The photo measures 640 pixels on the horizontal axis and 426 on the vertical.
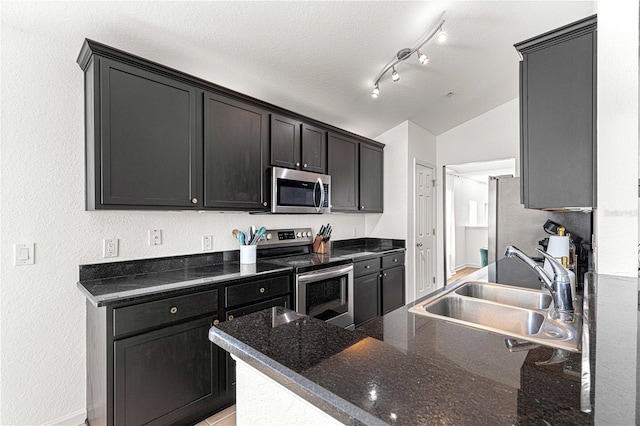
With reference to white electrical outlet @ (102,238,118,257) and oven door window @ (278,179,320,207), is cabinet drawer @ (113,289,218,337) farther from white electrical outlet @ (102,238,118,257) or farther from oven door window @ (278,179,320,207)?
oven door window @ (278,179,320,207)

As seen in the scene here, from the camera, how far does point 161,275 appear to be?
211 centimetres

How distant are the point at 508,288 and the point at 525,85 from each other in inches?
41.1

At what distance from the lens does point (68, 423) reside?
186 cm

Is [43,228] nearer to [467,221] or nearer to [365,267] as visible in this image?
[365,267]

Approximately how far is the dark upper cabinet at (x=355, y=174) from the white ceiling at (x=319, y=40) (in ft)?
1.21

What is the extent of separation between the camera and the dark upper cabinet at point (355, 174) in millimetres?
3393

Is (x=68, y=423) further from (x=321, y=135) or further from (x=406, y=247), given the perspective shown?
(x=406, y=247)

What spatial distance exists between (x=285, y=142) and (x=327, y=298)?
4.79ft

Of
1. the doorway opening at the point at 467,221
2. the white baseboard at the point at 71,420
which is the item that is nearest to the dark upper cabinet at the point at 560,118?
the white baseboard at the point at 71,420

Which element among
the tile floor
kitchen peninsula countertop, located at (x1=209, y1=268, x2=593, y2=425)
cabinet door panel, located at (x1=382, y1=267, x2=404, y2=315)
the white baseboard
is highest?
kitchen peninsula countertop, located at (x1=209, y1=268, x2=593, y2=425)

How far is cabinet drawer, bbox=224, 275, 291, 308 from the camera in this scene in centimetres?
203

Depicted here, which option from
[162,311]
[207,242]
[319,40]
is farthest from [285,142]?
[162,311]

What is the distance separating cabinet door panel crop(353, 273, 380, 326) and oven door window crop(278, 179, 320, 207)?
949mm

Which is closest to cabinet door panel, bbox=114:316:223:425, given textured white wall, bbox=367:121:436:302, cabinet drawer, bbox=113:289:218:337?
cabinet drawer, bbox=113:289:218:337
